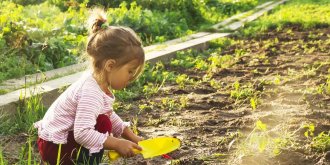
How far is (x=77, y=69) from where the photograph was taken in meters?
6.25

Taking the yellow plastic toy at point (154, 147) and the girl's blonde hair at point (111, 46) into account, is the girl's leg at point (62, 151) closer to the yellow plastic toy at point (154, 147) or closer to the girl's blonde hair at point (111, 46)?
the yellow plastic toy at point (154, 147)

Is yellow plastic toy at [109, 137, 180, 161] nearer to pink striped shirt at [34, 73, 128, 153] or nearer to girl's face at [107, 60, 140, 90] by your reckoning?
pink striped shirt at [34, 73, 128, 153]

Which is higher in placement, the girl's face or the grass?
the girl's face

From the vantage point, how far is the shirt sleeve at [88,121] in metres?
3.35

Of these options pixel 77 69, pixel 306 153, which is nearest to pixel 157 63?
pixel 77 69

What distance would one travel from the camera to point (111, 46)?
134 inches

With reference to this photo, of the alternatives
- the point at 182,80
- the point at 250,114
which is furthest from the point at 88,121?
the point at 182,80

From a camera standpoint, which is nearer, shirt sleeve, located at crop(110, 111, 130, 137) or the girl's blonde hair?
the girl's blonde hair

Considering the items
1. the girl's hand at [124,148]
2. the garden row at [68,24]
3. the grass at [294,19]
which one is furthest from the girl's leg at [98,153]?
the grass at [294,19]

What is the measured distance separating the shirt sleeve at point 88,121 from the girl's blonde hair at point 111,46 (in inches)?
6.7

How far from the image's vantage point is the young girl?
3393 mm

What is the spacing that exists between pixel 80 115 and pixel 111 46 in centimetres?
42

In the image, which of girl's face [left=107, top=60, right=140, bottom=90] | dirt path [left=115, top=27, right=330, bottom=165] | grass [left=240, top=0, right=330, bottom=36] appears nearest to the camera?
girl's face [left=107, top=60, right=140, bottom=90]

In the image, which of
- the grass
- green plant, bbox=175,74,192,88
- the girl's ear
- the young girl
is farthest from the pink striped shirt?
the grass
